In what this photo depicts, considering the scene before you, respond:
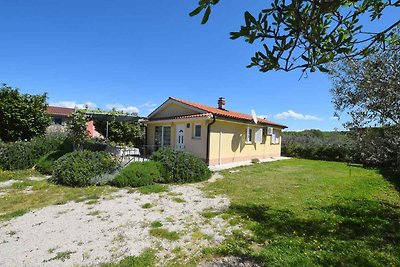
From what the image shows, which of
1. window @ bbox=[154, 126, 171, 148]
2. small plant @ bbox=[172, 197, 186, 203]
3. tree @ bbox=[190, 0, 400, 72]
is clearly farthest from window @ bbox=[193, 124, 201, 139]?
tree @ bbox=[190, 0, 400, 72]

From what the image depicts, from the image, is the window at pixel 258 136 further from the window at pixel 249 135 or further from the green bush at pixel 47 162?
the green bush at pixel 47 162

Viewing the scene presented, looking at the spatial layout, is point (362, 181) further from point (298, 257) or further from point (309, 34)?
point (309, 34)

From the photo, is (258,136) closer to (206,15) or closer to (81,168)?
(81,168)

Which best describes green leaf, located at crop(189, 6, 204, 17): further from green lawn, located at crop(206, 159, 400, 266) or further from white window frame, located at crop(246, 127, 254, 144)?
white window frame, located at crop(246, 127, 254, 144)

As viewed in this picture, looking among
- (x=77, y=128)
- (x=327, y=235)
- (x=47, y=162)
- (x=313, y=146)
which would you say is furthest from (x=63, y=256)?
(x=313, y=146)

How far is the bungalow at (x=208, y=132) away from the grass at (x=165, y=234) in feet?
32.7

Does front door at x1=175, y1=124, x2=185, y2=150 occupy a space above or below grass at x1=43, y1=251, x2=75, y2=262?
above

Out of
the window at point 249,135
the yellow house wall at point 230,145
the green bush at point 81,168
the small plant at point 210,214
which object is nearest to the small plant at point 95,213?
the small plant at point 210,214

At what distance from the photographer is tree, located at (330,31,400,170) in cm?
497

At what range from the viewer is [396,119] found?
506cm

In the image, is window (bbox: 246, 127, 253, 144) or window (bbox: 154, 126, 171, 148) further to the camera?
window (bbox: 246, 127, 253, 144)

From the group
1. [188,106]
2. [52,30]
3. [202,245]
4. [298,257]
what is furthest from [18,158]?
[298,257]

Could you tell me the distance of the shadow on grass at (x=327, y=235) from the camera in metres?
4.09

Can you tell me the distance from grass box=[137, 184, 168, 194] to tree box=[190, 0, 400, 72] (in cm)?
725
